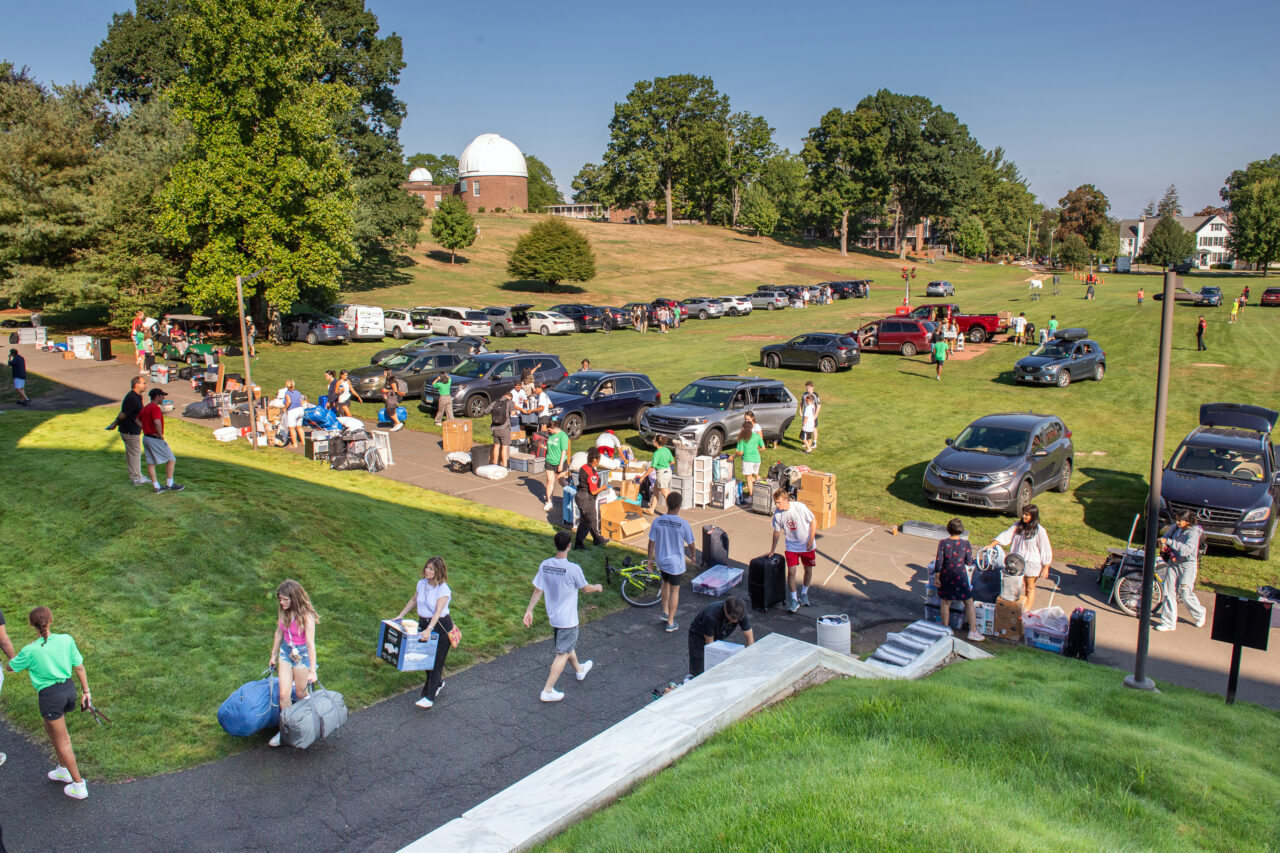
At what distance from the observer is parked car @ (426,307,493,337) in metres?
42.6

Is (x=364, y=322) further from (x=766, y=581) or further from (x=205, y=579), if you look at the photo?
(x=766, y=581)

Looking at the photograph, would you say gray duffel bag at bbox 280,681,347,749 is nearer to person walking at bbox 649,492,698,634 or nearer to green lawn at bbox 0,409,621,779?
green lawn at bbox 0,409,621,779

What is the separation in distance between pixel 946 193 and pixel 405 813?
98.3 metres

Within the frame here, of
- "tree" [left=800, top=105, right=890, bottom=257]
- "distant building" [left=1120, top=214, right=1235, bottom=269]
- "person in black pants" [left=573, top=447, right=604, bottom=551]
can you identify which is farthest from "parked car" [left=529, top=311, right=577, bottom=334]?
"distant building" [left=1120, top=214, right=1235, bottom=269]

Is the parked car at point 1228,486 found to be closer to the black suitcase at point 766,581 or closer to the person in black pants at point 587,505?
the black suitcase at point 766,581

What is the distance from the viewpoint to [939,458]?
16.9 metres

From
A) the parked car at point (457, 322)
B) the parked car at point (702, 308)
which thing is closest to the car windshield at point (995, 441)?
the parked car at point (457, 322)

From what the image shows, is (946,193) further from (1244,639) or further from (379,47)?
(1244,639)

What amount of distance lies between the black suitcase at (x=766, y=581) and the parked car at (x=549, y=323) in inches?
1367

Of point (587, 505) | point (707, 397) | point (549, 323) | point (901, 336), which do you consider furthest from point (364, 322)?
point (587, 505)

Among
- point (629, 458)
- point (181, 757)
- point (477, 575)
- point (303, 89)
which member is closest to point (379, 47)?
point (303, 89)

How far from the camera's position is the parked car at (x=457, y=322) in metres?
42.6

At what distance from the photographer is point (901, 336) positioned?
3659 centimetres

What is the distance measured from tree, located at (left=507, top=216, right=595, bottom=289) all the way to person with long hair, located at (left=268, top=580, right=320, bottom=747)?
187 feet
